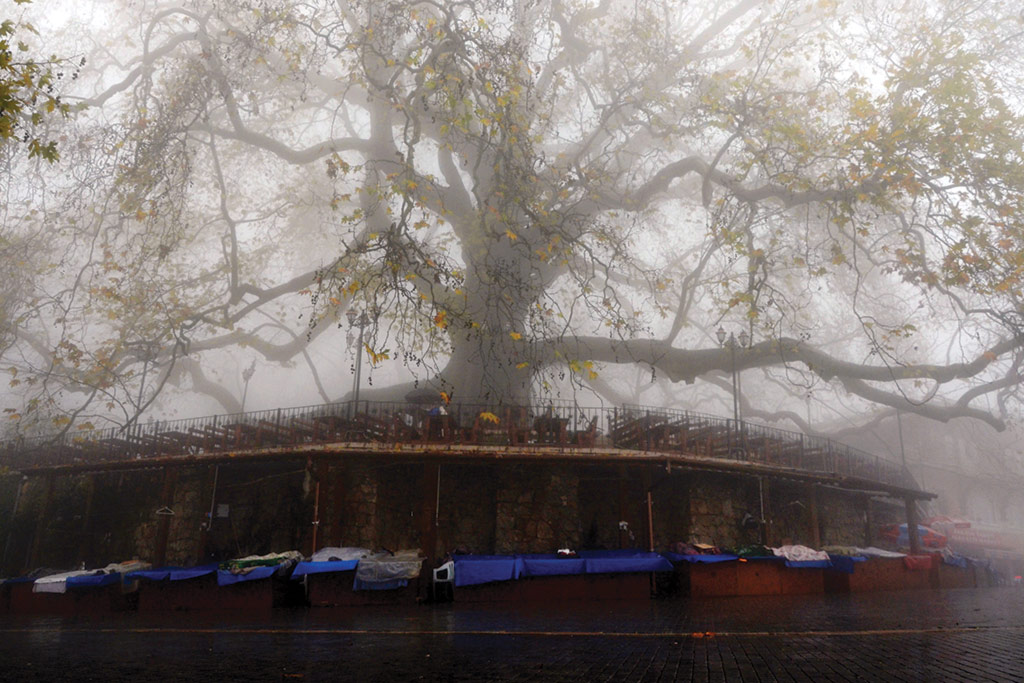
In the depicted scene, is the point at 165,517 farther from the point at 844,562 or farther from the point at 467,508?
the point at 844,562

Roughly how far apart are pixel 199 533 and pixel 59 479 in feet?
17.1

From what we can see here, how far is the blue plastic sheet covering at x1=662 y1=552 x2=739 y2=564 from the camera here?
13438 mm

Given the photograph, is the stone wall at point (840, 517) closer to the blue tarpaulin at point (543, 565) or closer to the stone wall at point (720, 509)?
the stone wall at point (720, 509)

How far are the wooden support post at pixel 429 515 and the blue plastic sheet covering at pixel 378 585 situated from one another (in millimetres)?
716

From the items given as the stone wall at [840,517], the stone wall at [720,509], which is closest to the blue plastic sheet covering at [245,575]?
the stone wall at [720,509]

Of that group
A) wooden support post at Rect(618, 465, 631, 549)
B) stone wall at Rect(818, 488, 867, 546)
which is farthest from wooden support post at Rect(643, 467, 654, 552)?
stone wall at Rect(818, 488, 867, 546)

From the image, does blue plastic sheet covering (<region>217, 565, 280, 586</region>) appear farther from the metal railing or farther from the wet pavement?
the metal railing

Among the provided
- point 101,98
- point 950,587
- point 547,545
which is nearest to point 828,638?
point 547,545

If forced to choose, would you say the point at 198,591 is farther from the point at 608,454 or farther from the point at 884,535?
the point at 884,535

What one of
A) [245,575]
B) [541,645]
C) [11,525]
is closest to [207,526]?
[245,575]

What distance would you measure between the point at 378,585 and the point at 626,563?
4834 mm

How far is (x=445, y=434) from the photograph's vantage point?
46.0 feet

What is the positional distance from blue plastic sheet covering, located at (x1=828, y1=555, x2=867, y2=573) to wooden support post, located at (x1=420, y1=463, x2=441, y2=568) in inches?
372

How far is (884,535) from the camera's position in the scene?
2214cm
